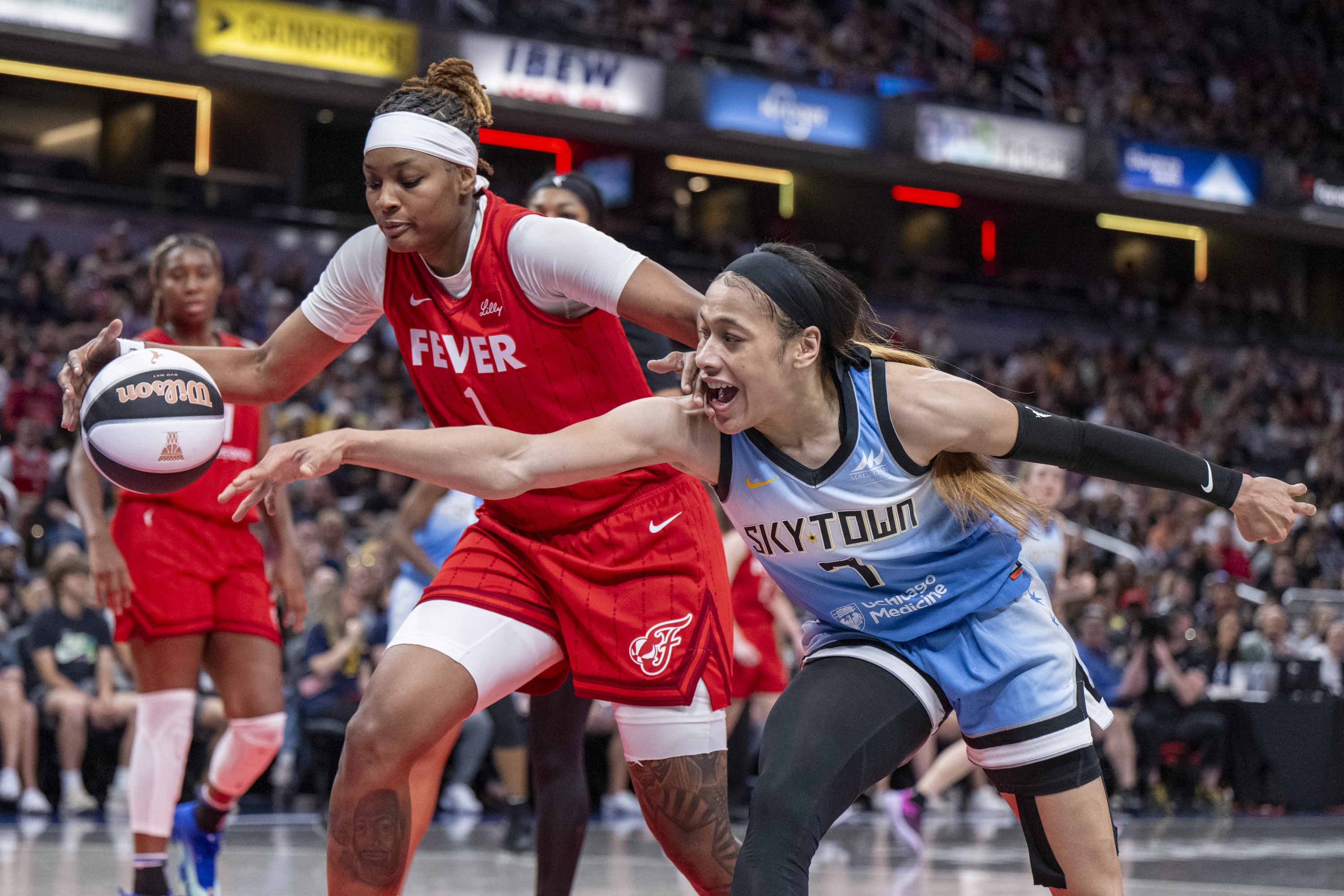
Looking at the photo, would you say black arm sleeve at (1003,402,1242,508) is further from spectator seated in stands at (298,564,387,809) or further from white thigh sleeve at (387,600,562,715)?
spectator seated in stands at (298,564,387,809)

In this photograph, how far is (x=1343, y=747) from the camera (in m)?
10.8

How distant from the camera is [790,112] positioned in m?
20.9

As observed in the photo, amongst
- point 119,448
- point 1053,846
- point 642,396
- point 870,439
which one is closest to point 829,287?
point 870,439

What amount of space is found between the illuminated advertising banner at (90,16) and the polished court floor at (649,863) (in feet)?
37.5

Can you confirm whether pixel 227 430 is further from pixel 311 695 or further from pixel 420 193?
pixel 311 695

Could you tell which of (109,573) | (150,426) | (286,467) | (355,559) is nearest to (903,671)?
(286,467)

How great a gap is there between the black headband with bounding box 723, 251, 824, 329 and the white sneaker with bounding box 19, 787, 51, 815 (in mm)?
6616

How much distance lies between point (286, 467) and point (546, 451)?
0.56 metres

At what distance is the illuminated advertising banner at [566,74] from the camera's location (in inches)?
734

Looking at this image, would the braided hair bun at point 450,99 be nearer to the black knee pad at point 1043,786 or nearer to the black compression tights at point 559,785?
the black compression tights at point 559,785

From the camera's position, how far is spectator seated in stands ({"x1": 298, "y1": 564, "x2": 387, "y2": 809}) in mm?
8406

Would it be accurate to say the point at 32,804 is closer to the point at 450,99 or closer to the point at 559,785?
the point at 559,785

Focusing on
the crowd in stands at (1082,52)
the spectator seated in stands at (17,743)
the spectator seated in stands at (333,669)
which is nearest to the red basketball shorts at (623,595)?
the spectator seated in stands at (333,669)

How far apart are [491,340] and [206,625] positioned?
1.81 metres
